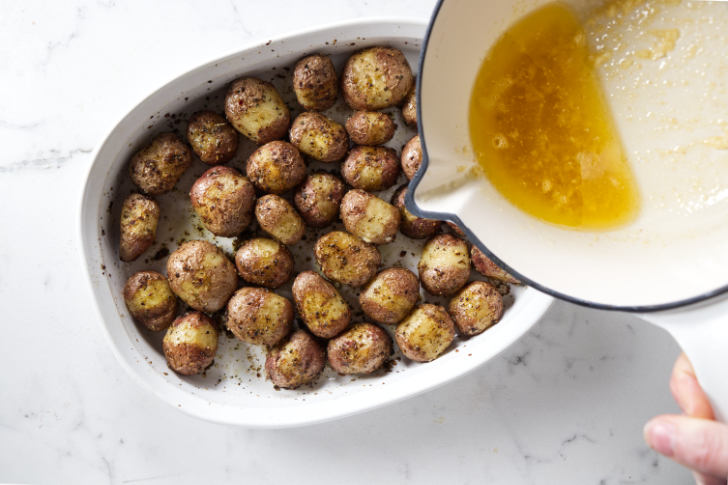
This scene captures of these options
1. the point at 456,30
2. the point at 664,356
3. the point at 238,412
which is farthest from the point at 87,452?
the point at 664,356

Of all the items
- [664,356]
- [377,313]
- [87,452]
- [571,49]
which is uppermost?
[571,49]

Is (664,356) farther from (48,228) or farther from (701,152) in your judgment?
(48,228)

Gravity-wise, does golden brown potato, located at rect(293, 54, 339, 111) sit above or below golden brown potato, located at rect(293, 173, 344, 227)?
above

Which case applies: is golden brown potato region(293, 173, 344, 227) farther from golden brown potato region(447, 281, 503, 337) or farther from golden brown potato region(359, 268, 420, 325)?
golden brown potato region(447, 281, 503, 337)

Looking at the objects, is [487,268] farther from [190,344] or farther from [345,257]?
[190,344]

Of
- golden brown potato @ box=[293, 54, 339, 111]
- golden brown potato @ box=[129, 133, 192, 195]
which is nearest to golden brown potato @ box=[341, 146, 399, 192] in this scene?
golden brown potato @ box=[293, 54, 339, 111]

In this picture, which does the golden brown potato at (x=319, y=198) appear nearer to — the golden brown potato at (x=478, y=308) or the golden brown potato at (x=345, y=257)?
the golden brown potato at (x=345, y=257)

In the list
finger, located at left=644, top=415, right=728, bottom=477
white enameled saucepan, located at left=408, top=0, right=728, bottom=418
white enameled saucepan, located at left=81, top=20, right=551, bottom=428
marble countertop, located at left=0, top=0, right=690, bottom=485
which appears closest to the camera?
finger, located at left=644, top=415, right=728, bottom=477
